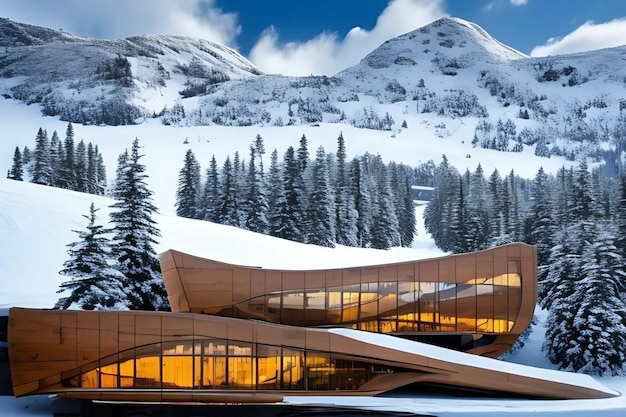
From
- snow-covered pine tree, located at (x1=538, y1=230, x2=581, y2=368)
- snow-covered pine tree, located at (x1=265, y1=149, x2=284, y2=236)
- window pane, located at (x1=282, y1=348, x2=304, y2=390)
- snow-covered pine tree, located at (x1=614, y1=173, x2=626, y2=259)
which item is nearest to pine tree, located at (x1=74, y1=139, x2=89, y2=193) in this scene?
snow-covered pine tree, located at (x1=265, y1=149, x2=284, y2=236)

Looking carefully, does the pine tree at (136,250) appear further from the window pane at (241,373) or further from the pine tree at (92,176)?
the pine tree at (92,176)

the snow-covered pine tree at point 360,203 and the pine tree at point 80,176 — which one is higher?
the pine tree at point 80,176

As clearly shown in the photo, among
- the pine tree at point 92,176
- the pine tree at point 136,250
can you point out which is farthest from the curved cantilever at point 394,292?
the pine tree at point 92,176

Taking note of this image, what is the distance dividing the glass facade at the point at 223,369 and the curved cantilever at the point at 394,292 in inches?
208

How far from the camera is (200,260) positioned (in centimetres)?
2723

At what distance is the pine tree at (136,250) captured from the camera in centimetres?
3062

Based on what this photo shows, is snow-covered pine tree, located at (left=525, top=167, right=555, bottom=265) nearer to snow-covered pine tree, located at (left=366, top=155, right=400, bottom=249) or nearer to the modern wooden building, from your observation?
Answer: snow-covered pine tree, located at (left=366, top=155, right=400, bottom=249)

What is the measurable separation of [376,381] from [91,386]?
31.9 ft

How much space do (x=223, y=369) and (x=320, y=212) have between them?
39942 mm

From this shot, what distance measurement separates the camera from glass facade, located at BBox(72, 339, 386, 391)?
20594 millimetres

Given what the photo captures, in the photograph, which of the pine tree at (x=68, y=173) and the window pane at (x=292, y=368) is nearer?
the window pane at (x=292, y=368)

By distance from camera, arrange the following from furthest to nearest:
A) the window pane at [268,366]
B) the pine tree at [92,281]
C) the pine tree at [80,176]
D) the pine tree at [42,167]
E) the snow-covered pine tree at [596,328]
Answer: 1. the pine tree at [80,176]
2. the pine tree at [42,167]
3. the snow-covered pine tree at [596,328]
4. the pine tree at [92,281]
5. the window pane at [268,366]

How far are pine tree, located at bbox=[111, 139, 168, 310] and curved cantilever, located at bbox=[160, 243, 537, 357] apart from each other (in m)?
4.22

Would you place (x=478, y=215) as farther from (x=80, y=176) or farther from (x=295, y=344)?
(x=295, y=344)
